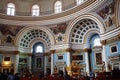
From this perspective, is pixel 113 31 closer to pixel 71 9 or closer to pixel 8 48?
pixel 71 9

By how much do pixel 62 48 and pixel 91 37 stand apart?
17.5 feet

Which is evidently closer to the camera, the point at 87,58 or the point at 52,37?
the point at 87,58

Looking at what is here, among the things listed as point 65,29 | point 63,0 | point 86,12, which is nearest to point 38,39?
point 65,29

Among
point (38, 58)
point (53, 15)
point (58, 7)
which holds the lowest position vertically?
point (38, 58)

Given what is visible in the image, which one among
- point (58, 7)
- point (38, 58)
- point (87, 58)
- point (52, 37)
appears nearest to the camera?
point (87, 58)

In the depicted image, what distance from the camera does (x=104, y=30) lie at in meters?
19.8

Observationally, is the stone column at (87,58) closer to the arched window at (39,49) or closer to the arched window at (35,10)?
the arched window at (39,49)

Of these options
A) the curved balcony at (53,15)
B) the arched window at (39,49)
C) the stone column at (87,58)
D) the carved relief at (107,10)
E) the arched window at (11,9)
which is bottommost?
the stone column at (87,58)

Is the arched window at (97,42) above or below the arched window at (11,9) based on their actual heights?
below

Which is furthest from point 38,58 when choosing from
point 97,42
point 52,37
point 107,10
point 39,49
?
point 107,10

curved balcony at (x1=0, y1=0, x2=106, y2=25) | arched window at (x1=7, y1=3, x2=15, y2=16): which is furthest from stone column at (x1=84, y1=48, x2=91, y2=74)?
arched window at (x1=7, y1=3, x2=15, y2=16)

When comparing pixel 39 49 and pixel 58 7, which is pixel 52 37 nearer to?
pixel 39 49

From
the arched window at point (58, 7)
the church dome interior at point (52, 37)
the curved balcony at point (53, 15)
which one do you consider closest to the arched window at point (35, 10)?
the church dome interior at point (52, 37)

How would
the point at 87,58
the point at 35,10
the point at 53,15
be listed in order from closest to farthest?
the point at 87,58
the point at 53,15
the point at 35,10
